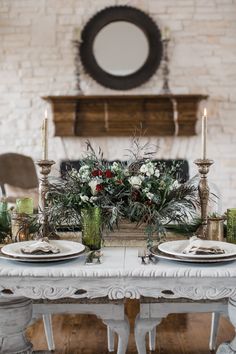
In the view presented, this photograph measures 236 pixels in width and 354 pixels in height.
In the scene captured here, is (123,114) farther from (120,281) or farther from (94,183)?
(120,281)

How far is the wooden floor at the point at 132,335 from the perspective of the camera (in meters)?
2.84

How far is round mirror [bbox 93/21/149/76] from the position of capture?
5719mm

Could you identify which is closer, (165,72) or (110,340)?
(110,340)

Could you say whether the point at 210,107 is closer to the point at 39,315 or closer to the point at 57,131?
the point at 57,131

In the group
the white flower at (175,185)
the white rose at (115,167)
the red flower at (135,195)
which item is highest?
the white rose at (115,167)

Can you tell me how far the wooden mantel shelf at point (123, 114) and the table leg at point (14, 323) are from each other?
3.77m

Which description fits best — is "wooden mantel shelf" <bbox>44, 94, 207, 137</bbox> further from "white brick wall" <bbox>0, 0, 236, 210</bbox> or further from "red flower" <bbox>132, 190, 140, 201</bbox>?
"red flower" <bbox>132, 190, 140, 201</bbox>

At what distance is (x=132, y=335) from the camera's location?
2996 millimetres

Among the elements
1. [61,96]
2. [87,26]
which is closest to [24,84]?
[61,96]

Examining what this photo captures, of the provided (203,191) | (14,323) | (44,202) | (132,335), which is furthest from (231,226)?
(132,335)

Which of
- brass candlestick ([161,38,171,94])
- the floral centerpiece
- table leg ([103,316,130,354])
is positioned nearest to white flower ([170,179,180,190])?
the floral centerpiece

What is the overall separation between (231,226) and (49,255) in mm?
782

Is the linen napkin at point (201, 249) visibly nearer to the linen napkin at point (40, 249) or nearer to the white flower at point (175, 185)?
the white flower at point (175, 185)

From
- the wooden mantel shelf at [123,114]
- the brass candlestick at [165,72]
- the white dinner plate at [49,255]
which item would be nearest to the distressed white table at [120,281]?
the white dinner plate at [49,255]
